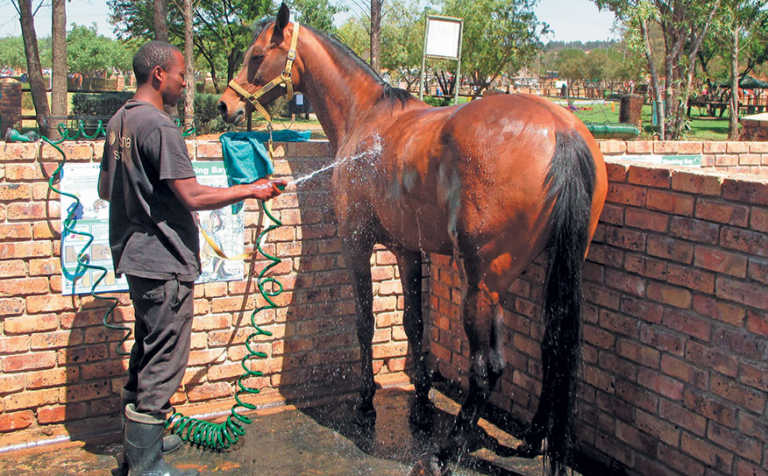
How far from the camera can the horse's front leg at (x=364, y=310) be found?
15.0 ft

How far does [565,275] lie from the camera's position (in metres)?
3.44

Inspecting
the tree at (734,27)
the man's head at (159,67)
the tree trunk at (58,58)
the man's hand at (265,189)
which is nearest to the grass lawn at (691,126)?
the tree at (734,27)

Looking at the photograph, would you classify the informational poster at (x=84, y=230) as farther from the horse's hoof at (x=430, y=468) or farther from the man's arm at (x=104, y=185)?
the horse's hoof at (x=430, y=468)

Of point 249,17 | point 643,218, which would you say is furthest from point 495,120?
point 249,17

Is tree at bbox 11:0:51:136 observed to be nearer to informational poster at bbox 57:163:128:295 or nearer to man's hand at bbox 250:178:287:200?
informational poster at bbox 57:163:128:295

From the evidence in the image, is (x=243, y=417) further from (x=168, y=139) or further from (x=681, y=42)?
(x=681, y=42)

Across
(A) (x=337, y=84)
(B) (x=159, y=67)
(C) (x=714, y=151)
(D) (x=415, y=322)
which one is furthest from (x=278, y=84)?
(C) (x=714, y=151)

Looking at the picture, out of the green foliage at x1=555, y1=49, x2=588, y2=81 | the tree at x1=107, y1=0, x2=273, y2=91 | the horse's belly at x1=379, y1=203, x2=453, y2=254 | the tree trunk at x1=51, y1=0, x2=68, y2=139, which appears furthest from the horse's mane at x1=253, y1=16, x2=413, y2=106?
the green foliage at x1=555, y1=49, x2=588, y2=81

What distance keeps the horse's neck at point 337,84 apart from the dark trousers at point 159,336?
1708 mm

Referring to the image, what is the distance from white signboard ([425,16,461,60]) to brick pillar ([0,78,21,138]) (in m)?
12.8

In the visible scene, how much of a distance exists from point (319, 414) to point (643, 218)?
2.63m

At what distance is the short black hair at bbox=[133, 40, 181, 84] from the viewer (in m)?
3.56

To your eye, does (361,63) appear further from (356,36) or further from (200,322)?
(356,36)

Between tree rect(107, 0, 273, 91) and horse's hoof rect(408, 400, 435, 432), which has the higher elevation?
tree rect(107, 0, 273, 91)
